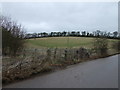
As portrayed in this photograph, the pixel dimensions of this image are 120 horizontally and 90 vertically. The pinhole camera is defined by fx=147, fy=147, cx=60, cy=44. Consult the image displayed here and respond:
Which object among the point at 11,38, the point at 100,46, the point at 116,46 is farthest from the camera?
the point at 116,46

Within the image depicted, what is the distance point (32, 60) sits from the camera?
983cm

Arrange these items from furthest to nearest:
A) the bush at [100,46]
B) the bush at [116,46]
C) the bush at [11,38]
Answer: the bush at [116,46], the bush at [100,46], the bush at [11,38]

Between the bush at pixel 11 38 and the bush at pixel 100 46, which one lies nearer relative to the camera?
the bush at pixel 11 38

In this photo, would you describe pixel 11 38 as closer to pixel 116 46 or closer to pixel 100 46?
pixel 100 46

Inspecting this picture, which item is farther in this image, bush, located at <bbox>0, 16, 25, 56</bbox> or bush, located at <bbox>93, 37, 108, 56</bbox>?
bush, located at <bbox>93, 37, 108, 56</bbox>

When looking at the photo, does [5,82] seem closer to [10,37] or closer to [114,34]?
[10,37]

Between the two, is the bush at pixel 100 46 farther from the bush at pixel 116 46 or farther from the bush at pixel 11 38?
the bush at pixel 11 38

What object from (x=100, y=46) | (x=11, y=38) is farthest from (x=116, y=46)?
(x=11, y=38)

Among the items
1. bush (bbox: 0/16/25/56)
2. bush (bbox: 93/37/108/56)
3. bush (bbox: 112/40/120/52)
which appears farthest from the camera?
bush (bbox: 112/40/120/52)

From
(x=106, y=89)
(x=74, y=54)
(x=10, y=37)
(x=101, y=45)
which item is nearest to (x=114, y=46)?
(x=101, y=45)

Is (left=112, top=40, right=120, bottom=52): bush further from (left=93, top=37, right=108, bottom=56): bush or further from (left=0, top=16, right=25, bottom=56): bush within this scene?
(left=0, top=16, right=25, bottom=56): bush

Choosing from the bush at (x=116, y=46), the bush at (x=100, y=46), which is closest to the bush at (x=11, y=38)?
the bush at (x=100, y=46)

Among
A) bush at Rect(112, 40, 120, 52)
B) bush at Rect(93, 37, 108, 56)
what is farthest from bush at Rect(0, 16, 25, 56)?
bush at Rect(112, 40, 120, 52)

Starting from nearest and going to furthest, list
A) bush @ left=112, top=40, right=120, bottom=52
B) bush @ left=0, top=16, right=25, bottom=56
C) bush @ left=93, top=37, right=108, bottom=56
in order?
bush @ left=0, top=16, right=25, bottom=56 → bush @ left=93, top=37, right=108, bottom=56 → bush @ left=112, top=40, right=120, bottom=52
